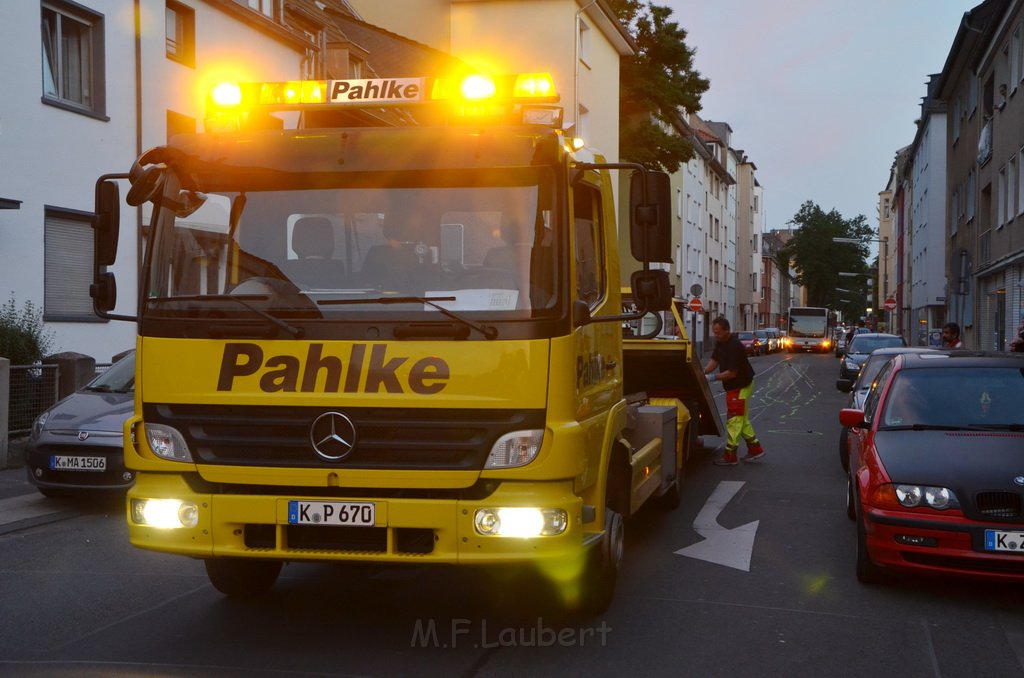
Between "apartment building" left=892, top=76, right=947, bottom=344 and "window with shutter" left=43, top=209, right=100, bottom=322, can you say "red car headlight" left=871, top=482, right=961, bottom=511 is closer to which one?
"window with shutter" left=43, top=209, right=100, bottom=322

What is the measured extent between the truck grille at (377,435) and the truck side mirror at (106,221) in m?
1.07

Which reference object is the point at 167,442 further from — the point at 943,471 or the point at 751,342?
the point at 751,342

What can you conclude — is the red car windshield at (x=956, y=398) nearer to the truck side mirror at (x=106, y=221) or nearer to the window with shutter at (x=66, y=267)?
the truck side mirror at (x=106, y=221)

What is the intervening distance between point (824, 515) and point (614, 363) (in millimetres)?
3814

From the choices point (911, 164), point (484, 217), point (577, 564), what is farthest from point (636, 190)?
point (911, 164)

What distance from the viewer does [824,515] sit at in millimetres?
9641

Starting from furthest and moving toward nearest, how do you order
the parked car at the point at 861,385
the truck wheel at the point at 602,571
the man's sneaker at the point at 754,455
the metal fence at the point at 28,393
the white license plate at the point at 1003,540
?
the man's sneaker at the point at 754,455 → the metal fence at the point at 28,393 → the parked car at the point at 861,385 → the white license plate at the point at 1003,540 → the truck wheel at the point at 602,571

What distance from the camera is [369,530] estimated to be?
17.3 ft

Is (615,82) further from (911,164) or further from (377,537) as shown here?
(377,537)

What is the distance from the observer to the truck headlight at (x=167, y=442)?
17.9ft

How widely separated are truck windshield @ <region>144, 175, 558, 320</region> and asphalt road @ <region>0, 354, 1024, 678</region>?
1.63m

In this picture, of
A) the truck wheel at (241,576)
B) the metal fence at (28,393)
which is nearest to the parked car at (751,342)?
the metal fence at (28,393)

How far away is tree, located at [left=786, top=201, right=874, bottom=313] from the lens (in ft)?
384

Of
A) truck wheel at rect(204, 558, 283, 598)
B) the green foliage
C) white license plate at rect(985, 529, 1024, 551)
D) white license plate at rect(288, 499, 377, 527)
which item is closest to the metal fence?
the green foliage
